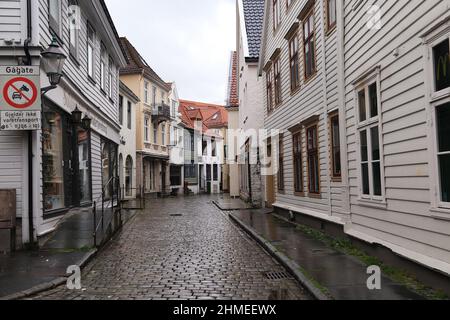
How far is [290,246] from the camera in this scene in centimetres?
955

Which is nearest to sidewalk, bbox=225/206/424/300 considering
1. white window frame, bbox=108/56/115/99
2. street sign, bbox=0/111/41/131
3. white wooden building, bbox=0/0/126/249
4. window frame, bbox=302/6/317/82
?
window frame, bbox=302/6/317/82

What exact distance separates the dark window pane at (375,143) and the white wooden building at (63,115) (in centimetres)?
637

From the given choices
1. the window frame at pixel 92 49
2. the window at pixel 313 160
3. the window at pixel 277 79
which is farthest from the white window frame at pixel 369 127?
the window frame at pixel 92 49

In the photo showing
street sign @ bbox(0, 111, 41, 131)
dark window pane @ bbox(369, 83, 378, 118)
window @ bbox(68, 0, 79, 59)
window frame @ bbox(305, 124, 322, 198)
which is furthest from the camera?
window @ bbox(68, 0, 79, 59)

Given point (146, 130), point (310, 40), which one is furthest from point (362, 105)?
point (146, 130)

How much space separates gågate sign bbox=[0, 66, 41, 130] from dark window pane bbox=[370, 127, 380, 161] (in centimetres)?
613

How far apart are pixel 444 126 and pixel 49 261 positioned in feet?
21.5

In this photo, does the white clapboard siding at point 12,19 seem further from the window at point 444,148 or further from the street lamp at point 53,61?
the window at point 444,148

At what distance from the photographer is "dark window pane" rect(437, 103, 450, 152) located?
5.44 m

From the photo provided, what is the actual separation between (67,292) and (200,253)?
3514mm

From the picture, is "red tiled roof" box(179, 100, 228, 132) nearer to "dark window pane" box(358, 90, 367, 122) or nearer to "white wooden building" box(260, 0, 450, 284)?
"white wooden building" box(260, 0, 450, 284)

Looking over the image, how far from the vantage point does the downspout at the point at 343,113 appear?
9188 millimetres
